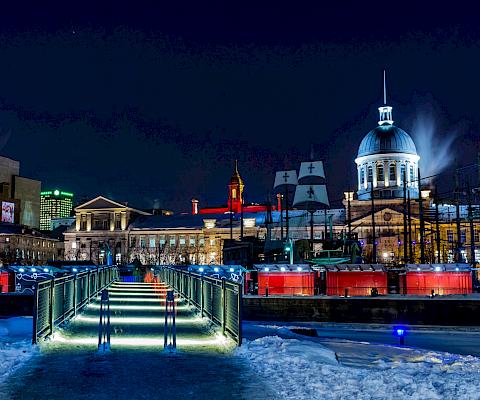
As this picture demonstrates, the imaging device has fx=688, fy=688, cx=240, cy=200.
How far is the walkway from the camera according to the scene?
10.5 meters

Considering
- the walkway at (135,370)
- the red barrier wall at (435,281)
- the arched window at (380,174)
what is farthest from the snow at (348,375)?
the arched window at (380,174)

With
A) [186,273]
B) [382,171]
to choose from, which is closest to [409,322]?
[186,273]

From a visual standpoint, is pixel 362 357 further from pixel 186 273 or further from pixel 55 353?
pixel 186 273

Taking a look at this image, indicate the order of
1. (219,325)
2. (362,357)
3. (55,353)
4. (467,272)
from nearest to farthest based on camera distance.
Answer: (55,353)
(362,357)
(219,325)
(467,272)

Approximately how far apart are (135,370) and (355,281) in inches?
1883

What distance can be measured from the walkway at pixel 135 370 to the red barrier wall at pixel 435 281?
44.3 metres

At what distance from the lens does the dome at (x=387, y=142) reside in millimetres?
149875

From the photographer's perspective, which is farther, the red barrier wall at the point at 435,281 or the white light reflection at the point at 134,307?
the red barrier wall at the point at 435,281

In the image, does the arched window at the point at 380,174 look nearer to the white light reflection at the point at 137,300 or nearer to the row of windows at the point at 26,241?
the row of windows at the point at 26,241

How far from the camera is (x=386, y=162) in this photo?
14888 cm

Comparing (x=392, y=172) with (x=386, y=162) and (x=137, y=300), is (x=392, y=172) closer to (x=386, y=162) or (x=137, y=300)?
(x=386, y=162)

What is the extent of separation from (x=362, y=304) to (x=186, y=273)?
73.5ft

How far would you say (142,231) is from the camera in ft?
524

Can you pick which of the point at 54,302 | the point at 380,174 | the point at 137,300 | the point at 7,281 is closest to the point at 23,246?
the point at 380,174
